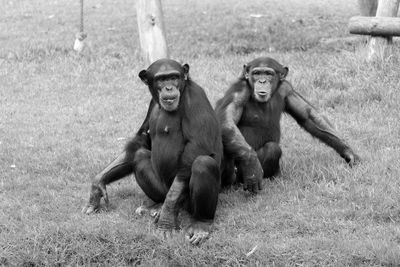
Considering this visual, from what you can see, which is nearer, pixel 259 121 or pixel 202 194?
pixel 202 194

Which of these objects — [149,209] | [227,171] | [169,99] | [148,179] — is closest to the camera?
[169,99]

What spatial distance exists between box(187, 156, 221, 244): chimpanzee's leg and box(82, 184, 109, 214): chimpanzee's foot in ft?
2.82

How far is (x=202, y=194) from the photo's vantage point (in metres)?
5.39

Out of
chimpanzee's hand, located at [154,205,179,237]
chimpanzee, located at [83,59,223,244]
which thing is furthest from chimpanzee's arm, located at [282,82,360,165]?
chimpanzee's hand, located at [154,205,179,237]

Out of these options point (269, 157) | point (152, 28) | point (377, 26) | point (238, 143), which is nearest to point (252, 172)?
point (238, 143)

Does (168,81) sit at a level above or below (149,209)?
above

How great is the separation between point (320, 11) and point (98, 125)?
8819 mm

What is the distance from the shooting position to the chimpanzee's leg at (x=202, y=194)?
534 centimetres

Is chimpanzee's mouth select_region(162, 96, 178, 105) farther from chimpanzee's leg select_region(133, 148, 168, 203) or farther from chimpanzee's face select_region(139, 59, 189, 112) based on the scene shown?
chimpanzee's leg select_region(133, 148, 168, 203)

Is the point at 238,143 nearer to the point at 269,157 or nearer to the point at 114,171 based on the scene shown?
the point at 269,157

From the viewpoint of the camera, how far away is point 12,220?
19.2ft

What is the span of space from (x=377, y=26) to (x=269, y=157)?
405 centimetres

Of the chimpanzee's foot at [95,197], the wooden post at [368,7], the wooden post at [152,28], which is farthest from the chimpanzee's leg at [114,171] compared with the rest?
the wooden post at [368,7]

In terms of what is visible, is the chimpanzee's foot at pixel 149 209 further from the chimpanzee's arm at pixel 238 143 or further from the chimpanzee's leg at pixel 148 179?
the chimpanzee's arm at pixel 238 143
